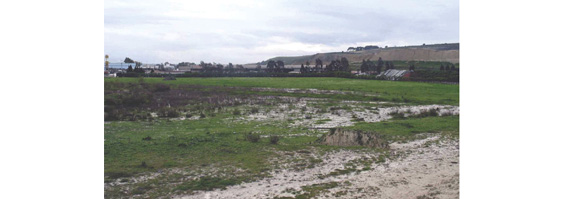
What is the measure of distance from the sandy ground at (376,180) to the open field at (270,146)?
17 millimetres

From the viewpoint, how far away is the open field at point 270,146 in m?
6.35

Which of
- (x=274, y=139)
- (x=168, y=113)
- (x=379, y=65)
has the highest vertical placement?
(x=379, y=65)

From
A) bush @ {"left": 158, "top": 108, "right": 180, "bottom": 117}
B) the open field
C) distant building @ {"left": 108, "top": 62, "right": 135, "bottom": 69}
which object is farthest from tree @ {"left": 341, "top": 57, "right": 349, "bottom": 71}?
distant building @ {"left": 108, "top": 62, "right": 135, "bottom": 69}

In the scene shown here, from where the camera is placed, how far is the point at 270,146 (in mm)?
8680

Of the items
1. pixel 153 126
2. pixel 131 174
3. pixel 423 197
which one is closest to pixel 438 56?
pixel 423 197

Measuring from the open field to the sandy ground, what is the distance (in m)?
0.02

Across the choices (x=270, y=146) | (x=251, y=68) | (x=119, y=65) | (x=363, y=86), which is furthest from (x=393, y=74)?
(x=119, y=65)

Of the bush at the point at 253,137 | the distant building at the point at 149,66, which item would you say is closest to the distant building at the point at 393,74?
the distant building at the point at 149,66

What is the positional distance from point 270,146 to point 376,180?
2.75m

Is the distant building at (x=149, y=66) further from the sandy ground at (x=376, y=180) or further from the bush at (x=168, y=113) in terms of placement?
the sandy ground at (x=376, y=180)

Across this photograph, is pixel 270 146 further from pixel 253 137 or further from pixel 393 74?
pixel 393 74

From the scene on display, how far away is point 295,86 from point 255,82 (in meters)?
3.37

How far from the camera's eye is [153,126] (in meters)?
10.6

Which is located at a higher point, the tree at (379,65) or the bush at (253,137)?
the tree at (379,65)
